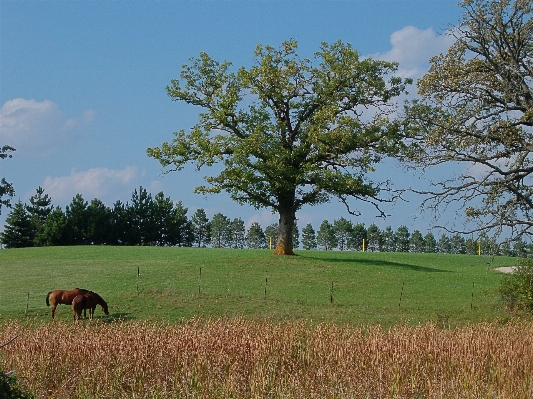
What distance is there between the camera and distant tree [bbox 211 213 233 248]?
113938mm

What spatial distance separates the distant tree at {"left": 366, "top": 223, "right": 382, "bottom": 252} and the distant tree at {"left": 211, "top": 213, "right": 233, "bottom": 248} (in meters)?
Answer: 24.5

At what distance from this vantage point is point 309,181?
45.8 metres

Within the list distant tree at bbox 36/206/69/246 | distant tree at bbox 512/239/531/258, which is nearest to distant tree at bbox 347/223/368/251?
distant tree at bbox 36/206/69/246

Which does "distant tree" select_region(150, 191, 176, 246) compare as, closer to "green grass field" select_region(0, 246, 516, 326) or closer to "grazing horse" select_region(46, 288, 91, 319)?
"green grass field" select_region(0, 246, 516, 326)

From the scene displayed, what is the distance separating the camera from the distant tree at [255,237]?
368ft

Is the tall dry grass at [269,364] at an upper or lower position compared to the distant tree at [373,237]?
lower

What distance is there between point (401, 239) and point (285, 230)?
6262 centimetres

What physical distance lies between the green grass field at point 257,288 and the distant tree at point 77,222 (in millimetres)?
32537

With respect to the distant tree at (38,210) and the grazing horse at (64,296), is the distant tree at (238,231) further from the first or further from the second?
the grazing horse at (64,296)

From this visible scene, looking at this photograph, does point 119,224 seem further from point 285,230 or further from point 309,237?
point 285,230

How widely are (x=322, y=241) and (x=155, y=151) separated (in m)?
64.5

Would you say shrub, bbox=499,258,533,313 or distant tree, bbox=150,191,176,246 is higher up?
distant tree, bbox=150,191,176,246

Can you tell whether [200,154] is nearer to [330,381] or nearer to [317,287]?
[317,287]

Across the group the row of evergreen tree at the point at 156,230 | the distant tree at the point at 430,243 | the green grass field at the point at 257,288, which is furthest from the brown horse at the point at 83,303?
the distant tree at the point at 430,243
